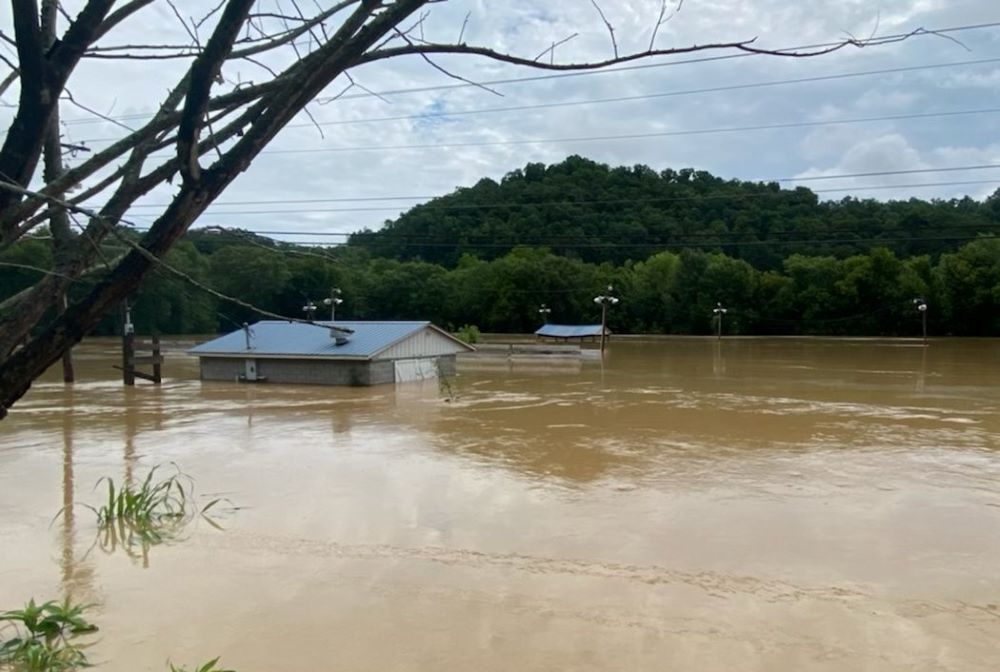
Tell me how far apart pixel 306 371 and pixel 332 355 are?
58.0 inches

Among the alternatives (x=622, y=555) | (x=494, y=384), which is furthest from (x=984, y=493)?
(x=494, y=384)

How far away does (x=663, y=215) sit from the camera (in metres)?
64.3

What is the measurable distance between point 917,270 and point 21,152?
70.2 meters

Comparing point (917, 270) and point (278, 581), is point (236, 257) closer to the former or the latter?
point (278, 581)

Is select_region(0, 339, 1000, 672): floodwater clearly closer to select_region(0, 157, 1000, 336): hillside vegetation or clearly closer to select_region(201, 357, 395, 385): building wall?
select_region(201, 357, 395, 385): building wall

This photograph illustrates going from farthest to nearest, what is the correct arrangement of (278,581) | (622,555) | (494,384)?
(494,384) → (622,555) → (278,581)

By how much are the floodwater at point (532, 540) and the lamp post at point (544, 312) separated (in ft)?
157

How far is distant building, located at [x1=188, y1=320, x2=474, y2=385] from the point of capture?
88.5 ft

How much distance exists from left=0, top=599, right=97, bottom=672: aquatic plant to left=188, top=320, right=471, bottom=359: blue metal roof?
20065 mm

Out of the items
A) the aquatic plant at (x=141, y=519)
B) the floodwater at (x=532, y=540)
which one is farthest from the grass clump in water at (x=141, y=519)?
the floodwater at (x=532, y=540)

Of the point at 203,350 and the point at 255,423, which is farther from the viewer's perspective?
the point at 203,350

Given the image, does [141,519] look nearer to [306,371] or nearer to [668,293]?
[306,371]

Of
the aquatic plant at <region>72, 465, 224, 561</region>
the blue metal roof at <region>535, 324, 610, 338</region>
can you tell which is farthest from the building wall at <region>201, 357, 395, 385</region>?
the blue metal roof at <region>535, 324, 610, 338</region>

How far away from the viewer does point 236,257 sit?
46.5 meters
